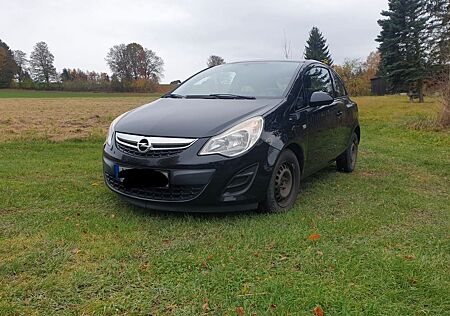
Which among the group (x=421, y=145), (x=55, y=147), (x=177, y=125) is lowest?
(x=421, y=145)

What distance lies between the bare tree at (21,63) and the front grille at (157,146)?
7329 cm

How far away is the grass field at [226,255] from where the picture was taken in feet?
7.00

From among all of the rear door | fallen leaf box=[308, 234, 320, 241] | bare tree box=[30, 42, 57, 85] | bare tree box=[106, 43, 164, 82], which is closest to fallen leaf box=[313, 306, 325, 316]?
fallen leaf box=[308, 234, 320, 241]

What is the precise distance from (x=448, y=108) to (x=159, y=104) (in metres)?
9.36

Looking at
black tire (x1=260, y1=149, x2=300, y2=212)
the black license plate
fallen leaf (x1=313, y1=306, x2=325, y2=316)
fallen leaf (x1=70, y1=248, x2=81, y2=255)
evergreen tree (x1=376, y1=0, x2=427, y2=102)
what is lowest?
fallen leaf (x1=313, y1=306, x2=325, y2=316)

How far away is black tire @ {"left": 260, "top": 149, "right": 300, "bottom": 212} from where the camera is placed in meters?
3.43

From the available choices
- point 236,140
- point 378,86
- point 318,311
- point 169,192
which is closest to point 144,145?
point 169,192

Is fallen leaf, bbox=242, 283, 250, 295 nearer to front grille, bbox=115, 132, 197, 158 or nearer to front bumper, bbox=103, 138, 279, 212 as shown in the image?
front bumper, bbox=103, 138, 279, 212

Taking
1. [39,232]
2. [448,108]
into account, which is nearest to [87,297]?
[39,232]

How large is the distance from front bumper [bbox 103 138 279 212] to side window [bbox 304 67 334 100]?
3.99ft

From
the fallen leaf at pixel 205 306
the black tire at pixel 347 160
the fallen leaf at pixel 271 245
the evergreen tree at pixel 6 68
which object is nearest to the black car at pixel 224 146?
the fallen leaf at pixel 271 245

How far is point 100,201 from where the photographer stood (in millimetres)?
3920

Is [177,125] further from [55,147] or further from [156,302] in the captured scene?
[55,147]

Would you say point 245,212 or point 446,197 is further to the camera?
point 446,197
